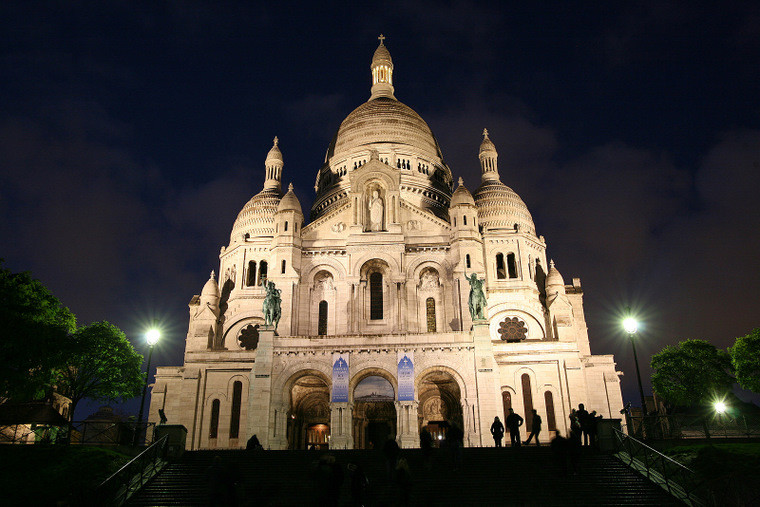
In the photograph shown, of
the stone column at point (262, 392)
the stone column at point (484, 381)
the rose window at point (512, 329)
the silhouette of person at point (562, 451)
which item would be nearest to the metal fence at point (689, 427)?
the silhouette of person at point (562, 451)

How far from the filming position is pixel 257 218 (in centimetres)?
5797

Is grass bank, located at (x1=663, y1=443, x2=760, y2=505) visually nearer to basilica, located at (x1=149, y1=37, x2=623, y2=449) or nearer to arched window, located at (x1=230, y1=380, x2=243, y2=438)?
basilica, located at (x1=149, y1=37, x2=623, y2=449)

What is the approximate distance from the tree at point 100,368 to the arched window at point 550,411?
29.5 meters

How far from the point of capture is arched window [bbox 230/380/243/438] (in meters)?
43.7

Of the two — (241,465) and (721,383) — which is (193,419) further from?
(721,383)

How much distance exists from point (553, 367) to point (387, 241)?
577 inches

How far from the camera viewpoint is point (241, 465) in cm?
2312

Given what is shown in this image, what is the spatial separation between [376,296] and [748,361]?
2700 cm

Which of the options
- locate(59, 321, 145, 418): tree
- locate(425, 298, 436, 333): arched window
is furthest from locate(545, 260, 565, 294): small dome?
locate(59, 321, 145, 418): tree

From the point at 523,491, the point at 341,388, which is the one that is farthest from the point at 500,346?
the point at 523,491

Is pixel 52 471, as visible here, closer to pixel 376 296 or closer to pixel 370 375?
pixel 370 375

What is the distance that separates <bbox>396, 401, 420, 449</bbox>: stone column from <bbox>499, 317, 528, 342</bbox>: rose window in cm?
1743

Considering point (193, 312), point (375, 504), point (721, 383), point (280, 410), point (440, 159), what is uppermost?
point (440, 159)

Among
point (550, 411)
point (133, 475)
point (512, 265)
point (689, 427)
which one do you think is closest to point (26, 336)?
point (133, 475)
